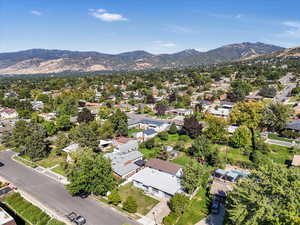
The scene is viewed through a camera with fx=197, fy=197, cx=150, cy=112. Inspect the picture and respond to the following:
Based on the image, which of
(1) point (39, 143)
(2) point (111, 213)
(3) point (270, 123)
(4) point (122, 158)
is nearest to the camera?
(2) point (111, 213)

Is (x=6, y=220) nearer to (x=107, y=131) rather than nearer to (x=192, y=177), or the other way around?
(x=192, y=177)

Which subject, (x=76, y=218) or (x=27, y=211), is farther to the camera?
(x=27, y=211)

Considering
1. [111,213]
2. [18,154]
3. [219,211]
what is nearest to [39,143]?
[18,154]

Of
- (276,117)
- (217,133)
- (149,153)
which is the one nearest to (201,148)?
(217,133)

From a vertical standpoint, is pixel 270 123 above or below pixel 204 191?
above

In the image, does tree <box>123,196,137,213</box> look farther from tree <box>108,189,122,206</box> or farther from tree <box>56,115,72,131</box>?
tree <box>56,115,72,131</box>

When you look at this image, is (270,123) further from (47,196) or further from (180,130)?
(47,196)
